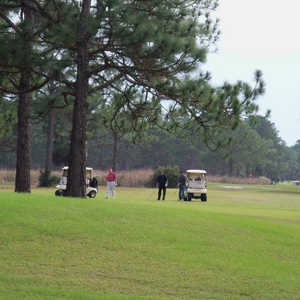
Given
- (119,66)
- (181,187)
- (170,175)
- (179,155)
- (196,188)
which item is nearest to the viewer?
(119,66)

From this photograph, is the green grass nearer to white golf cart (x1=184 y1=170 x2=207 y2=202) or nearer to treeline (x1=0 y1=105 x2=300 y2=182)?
white golf cart (x1=184 y1=170 x2=207 y2=202)

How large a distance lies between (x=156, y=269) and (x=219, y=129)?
11061 millimetres

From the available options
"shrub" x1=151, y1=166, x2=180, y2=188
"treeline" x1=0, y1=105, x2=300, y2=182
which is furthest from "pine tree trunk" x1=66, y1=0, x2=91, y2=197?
"treeline" x1=0, y1=105, x2=300, y2=182

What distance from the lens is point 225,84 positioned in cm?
1994

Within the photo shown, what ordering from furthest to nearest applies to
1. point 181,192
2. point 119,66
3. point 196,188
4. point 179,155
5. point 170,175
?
1. point 179,155
2. point 170,175
3. point 181,192
4. point 196,188
5. point 119,66

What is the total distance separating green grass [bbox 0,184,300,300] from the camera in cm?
991

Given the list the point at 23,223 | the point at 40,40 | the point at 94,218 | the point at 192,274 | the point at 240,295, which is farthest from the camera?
the point at 40,40

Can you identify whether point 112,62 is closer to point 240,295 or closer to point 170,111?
point 170,111

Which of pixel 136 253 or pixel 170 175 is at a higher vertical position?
pixel 170 175

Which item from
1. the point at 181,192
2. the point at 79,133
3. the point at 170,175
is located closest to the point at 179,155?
the point at 170,175

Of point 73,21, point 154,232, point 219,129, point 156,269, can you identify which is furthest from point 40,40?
point 156,269

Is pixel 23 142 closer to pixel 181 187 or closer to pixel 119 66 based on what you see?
pixel 119 66

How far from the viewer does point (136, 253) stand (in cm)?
1241

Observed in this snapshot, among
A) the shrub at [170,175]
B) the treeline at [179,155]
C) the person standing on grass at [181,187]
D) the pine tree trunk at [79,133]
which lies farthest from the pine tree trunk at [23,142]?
the treeline at [179,155]
